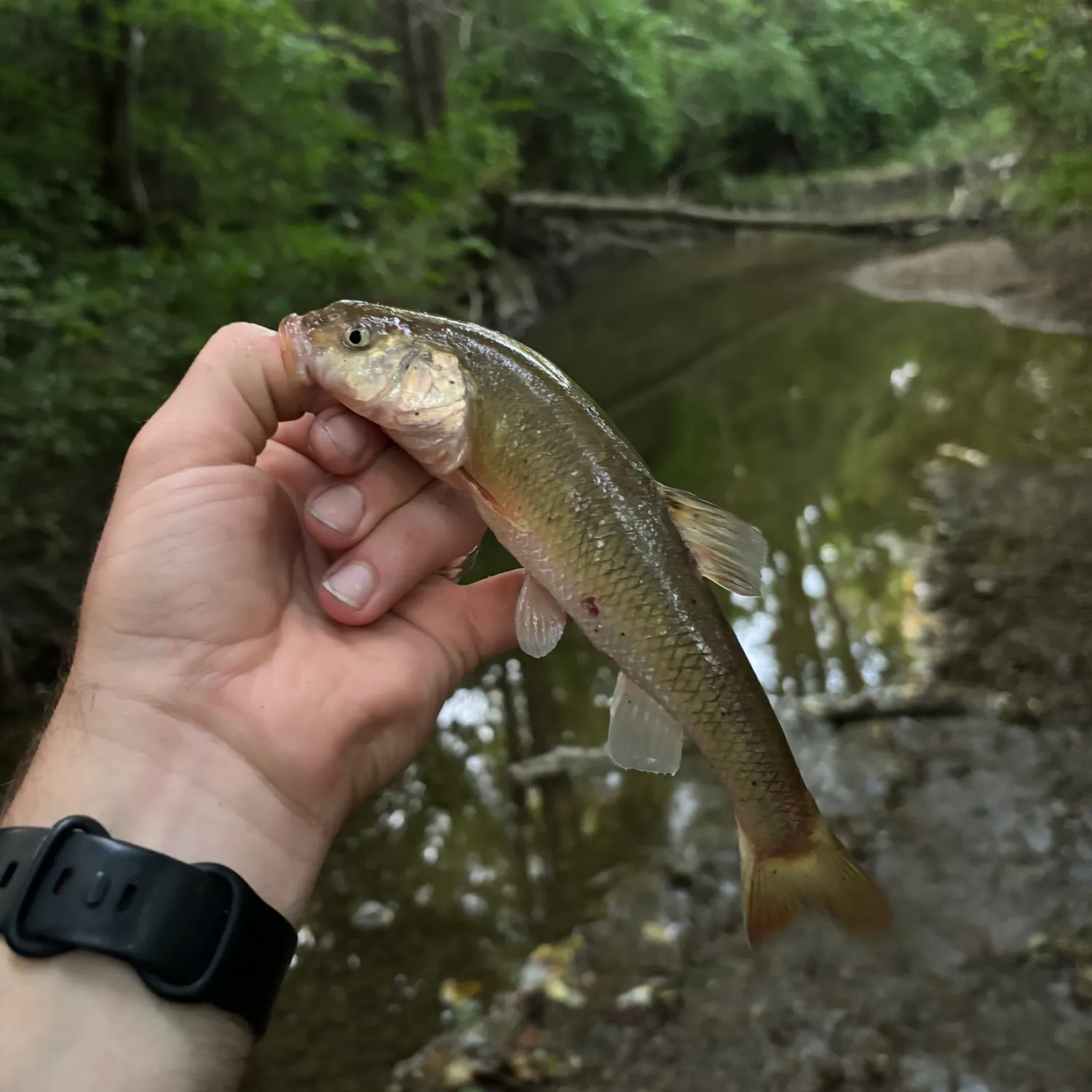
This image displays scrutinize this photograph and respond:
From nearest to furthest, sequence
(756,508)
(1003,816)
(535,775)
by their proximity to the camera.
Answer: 1. (1003,816)
2. (535,775)
3. (756,508)

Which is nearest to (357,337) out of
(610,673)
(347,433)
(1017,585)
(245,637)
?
(347,433)

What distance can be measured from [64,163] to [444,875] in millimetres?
6092

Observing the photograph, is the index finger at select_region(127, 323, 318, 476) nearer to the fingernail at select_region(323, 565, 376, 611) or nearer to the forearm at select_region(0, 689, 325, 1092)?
the fingernail at select_region(323, 565, 376, 611)

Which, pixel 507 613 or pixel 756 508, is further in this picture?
pixel 756 508

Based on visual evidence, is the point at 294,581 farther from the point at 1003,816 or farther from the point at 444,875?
the point at 1003,816

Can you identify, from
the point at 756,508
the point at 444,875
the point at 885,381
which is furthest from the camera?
the point at 885,381

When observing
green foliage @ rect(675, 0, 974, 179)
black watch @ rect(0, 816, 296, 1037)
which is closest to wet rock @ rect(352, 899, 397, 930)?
black watch @ rect(0, 816, 296, 1037)

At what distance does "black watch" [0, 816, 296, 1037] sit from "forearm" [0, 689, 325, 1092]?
4 centimetres

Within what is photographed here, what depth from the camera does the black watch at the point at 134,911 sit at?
55.5 inches

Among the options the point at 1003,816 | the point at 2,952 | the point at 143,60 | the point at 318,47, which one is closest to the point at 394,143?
the point at 318,47

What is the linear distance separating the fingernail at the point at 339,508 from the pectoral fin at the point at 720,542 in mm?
655

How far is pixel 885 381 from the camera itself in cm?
1009

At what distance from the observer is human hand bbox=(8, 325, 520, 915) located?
65.1 inches

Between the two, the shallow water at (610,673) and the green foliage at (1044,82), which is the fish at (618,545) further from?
the green foliage at (1044,82)
